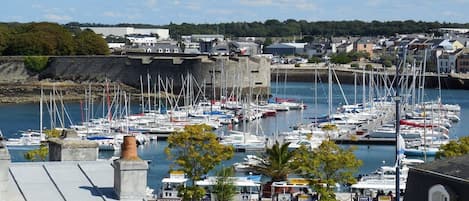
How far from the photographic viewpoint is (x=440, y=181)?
228 inches

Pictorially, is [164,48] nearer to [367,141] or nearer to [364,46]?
[364,46]

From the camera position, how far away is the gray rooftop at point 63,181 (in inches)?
303

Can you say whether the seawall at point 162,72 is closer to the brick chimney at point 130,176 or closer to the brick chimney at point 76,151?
the brick chimney at point 76,151

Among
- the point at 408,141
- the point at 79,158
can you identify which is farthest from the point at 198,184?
the point at 408,141

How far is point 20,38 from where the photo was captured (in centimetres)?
8675

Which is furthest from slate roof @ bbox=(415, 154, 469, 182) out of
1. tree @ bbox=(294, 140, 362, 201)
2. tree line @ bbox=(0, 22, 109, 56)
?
tree line @ bbox=(0, 22, 109, 56)

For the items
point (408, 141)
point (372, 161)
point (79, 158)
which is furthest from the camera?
point (408, 141)

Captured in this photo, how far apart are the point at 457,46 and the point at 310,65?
1715 cm

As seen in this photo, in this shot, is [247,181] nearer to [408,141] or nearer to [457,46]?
[408,141]

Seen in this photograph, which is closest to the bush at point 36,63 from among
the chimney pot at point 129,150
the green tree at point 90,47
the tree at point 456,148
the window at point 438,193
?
the green tree at point 90,47

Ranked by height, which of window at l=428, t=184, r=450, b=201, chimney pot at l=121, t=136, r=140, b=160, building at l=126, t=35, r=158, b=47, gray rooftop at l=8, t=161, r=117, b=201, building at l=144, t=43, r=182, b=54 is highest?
window at l=428, t=184, r=450, b=201

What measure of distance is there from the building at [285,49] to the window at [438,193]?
132725mm

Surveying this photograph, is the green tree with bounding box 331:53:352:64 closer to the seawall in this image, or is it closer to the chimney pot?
the seawall

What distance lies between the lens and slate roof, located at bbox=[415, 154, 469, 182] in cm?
581
